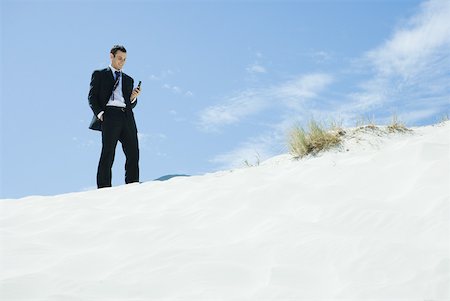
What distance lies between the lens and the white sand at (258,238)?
2.20m

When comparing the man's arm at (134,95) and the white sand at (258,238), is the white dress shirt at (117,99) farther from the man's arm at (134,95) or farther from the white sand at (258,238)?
the white sand at (258,238)

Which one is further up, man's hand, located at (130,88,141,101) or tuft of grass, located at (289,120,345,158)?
man's hand, located at (130,88,141,101)

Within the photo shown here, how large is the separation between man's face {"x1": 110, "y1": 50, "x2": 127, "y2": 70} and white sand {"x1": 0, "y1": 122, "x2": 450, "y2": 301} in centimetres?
226

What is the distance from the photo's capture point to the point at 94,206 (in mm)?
3928

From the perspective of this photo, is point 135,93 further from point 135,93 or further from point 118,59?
point 118,59

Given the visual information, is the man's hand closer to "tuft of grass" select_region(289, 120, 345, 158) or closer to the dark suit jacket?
the dark suit jacket

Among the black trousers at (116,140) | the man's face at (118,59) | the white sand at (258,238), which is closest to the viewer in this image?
the white sand at (258,238)

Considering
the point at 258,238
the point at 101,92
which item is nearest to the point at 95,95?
the point at 101,92

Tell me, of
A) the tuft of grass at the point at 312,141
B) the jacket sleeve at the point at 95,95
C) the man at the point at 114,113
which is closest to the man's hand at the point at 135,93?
the man at the point at 114,113

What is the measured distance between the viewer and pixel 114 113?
229 inches

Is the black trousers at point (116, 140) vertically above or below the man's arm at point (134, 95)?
below

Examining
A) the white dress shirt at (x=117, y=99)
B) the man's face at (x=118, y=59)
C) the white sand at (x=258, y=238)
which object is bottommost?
the white sand at (x=258, y=238)

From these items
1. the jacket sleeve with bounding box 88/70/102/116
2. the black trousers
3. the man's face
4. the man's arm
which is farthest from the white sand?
the man's face

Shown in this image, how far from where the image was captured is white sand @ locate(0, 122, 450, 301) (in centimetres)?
220
